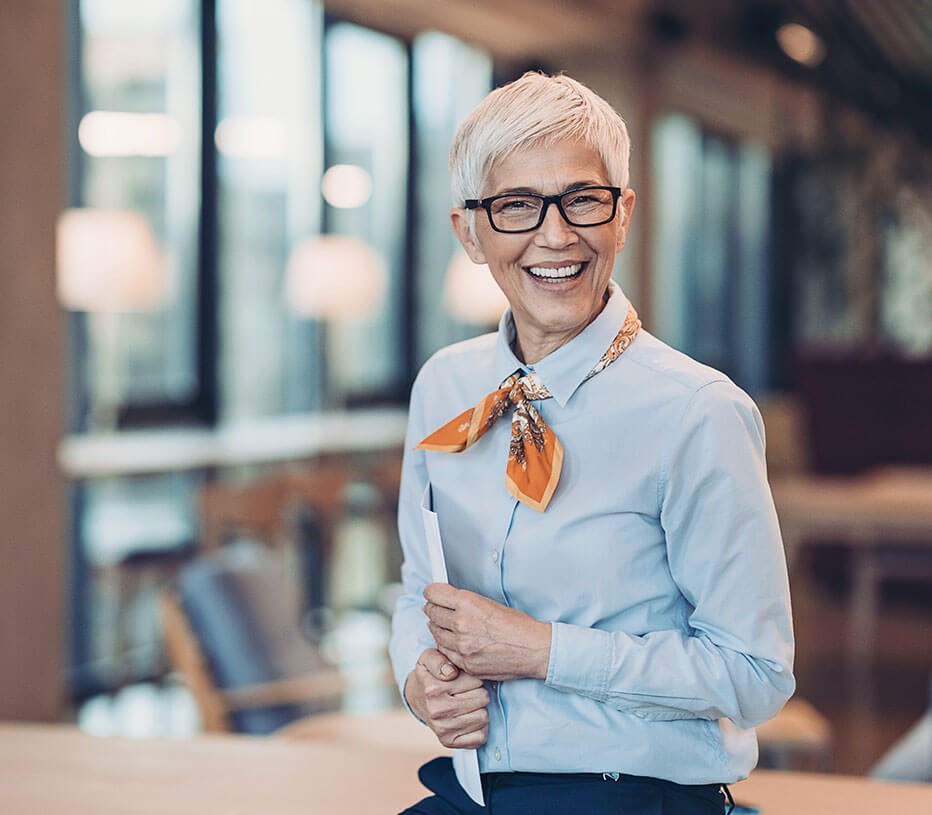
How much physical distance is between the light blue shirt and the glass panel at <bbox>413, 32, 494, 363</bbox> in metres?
8.12

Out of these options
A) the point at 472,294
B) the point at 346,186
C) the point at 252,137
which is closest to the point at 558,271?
the point at 252,137

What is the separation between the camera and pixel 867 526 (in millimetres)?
5902

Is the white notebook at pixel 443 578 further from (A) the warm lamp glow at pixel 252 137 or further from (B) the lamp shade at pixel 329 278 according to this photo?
(A) the warm lamp glow at pixel 252 137

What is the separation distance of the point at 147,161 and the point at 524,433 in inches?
221

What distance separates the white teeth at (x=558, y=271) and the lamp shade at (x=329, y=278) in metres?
5.83

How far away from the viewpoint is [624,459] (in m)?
1.43

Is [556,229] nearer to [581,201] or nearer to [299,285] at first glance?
[581,201]

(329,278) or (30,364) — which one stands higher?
(329,278)

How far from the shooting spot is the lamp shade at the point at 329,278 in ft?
23.7

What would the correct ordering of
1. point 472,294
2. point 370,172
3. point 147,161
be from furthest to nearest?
1. point 370,172
2. point 472,294
3. point 147,161

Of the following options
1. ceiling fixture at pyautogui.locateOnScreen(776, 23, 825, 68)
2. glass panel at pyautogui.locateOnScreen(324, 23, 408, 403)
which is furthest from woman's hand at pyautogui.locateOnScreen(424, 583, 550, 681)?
ceiling fixture at pyautogui.locateOnScreen(776, 23, 825, 68)

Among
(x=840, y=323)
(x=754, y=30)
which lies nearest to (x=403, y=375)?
(x=754, y=30)

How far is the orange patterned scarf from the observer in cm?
143

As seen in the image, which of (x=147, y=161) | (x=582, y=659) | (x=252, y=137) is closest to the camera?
(x=582, y=659)
